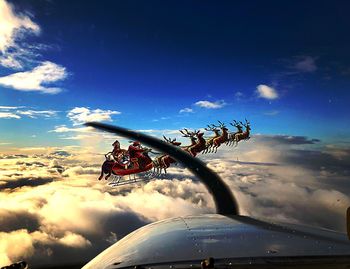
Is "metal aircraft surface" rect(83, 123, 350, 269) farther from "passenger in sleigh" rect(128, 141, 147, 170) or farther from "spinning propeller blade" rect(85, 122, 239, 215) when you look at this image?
"passenger in sleigh" rect(128, 141, 147, 170)

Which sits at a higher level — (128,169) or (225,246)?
(128,169)

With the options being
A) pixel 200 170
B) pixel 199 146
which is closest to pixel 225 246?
pixel 200 170

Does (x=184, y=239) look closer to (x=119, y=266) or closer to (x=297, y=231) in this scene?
(x=119, y=266)

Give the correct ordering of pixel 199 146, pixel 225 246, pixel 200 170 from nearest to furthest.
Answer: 1. pixel 225 246
2. pixel 200 170
3. pixel 199 146

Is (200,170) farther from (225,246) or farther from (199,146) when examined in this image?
(199,146)

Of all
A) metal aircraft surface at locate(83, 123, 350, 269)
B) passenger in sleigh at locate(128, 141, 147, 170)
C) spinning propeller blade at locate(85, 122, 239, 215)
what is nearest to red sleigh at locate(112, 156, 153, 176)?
passenger in sleigh at locate(128, 141, 147, 170)

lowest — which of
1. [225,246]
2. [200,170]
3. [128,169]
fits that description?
[225,246]

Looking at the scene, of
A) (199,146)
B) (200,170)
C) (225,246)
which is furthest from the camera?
(199,146)

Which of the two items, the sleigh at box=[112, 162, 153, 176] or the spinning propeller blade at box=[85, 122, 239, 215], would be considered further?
the sleigh at box=[112, 162, 153, 176]

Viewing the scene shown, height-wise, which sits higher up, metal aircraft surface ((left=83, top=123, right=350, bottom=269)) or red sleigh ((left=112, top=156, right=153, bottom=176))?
red sleigh ((left=112, top=156, right=153, bottom=176))

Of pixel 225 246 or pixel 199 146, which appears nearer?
pixel 225 246

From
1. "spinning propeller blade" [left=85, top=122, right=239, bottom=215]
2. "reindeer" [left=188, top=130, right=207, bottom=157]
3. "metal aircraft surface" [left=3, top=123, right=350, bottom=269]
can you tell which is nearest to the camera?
"metal aircraft surface" [left=3, top=123, right=350, bottom=269]
